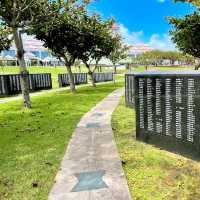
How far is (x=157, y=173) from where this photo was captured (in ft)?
19.5

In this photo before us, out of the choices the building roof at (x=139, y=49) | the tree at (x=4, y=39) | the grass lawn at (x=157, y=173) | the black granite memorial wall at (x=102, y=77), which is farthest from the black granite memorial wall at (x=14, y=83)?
the building roof at (x=139, y=49)

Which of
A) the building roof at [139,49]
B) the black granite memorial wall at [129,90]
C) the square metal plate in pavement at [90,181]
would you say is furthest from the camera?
the building roof at [139,49]

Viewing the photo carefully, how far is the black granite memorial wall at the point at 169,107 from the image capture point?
656 centimetres

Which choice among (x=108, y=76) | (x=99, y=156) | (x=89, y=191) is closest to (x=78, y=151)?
(x=99, y=156)

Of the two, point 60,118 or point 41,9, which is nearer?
point 60,118

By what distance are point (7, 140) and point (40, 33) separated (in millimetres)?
14744

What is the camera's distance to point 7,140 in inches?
351

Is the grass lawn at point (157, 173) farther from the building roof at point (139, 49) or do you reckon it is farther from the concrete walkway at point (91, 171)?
the building roof at point (139, 49)

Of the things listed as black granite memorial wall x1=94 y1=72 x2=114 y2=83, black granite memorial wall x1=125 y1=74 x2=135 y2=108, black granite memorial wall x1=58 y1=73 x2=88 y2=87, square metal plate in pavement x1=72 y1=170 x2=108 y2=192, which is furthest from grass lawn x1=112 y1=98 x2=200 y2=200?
black granite memorial wall x1=94 y1=72 x2=114 y2=83

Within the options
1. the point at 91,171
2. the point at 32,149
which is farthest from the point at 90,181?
the point at 32,149

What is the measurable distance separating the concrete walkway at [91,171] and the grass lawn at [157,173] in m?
0.20

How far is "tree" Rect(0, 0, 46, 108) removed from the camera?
14.6m

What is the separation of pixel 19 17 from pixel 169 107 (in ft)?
34.9

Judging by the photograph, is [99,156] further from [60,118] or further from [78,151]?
[60,118]
